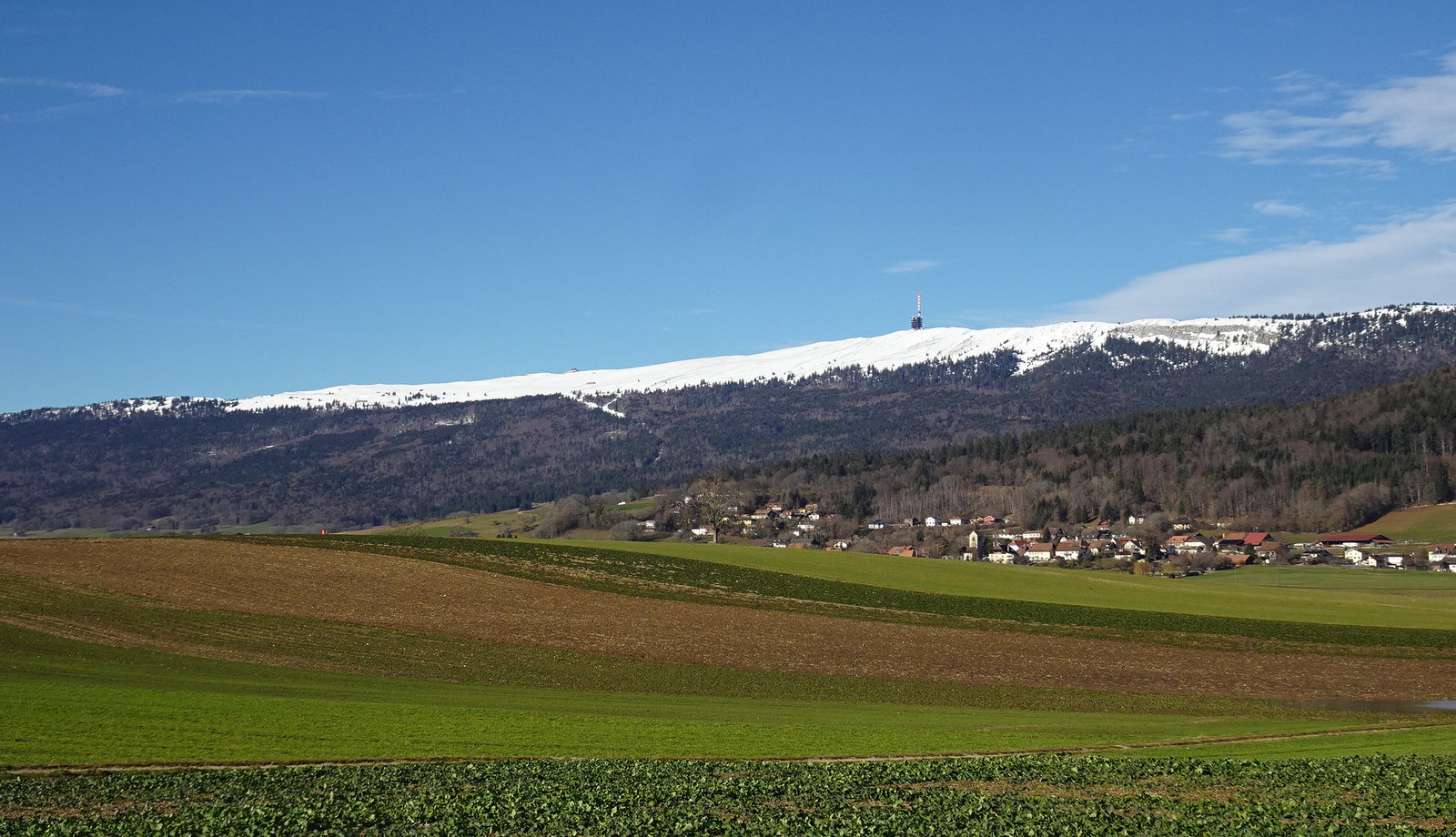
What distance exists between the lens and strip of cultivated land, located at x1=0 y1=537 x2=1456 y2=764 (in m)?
30.5

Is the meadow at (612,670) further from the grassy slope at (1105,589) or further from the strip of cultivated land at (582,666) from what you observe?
the grassy slope at (1105,589)

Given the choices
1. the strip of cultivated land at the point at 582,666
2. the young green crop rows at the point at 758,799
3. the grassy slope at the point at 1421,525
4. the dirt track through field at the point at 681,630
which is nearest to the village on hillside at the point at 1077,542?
the grassy slope at the point at 1421,525

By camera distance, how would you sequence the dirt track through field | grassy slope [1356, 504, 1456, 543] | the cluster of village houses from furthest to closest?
1. grassy slope [1356, 504, 1456, 543]
2. the cluster of village houses
3. the dirt track through field

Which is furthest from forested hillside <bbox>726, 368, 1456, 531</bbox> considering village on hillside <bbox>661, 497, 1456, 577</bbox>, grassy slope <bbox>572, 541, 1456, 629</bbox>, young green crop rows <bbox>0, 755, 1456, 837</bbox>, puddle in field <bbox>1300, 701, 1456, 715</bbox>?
young green crop rows <bbox>0, 755, 1456, 837</bbox>

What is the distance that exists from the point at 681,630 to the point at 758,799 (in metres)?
32.6

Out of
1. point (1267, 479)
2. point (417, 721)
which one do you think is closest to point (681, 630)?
point (417, 721)

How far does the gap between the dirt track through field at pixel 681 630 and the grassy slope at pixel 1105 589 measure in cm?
1598

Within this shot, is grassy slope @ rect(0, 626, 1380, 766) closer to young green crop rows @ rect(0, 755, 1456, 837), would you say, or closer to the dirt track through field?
young green crop rows @ rect(0, 755, 1456, 837)

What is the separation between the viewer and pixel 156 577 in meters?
58.3

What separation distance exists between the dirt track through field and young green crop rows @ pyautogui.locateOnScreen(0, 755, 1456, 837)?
21.7 m

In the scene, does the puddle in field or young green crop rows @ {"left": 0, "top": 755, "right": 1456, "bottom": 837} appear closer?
young green crop rows @ {"left": 0, "top": 755, "right": 1456, "bottom": 837}

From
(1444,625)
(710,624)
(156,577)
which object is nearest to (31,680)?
(156,577)

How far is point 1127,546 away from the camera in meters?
139

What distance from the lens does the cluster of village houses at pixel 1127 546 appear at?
401 feet
